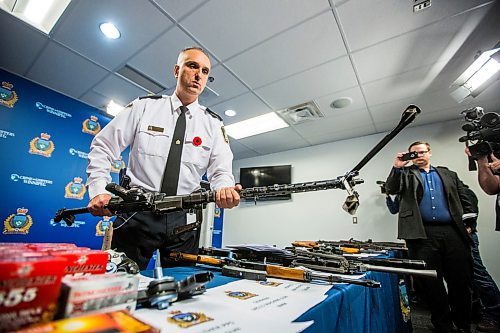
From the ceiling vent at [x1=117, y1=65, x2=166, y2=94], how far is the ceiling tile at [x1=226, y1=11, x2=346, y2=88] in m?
1.25

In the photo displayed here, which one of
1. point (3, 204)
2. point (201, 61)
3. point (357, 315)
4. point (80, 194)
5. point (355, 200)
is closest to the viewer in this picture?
point (357, 315)

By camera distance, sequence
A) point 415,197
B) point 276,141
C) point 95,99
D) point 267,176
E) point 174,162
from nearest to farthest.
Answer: point 174,162 < point 415,197 < point 95,99 < point 276,141 < point 267,176

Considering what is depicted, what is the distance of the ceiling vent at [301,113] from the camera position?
380cm

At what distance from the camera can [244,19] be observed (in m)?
2.27

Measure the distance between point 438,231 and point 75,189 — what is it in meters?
4.94

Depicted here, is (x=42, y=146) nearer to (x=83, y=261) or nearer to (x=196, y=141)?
(x=196, y=141)

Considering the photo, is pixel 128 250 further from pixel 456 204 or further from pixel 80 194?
pixel 80 194

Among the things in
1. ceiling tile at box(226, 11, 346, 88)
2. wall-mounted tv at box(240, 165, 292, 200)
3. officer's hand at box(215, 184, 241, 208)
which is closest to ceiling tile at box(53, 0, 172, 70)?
ceiling tile at box(226, 11, 346, 88)

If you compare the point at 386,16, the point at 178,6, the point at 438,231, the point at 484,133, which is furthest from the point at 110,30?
the point at 438,231

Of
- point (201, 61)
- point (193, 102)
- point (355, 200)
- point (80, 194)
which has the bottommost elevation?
point (355, 200)

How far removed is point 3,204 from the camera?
9.38ft

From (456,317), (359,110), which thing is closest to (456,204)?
(456,317)

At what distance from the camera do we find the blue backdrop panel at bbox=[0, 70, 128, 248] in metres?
2.98

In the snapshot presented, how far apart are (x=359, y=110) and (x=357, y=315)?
3.82m
